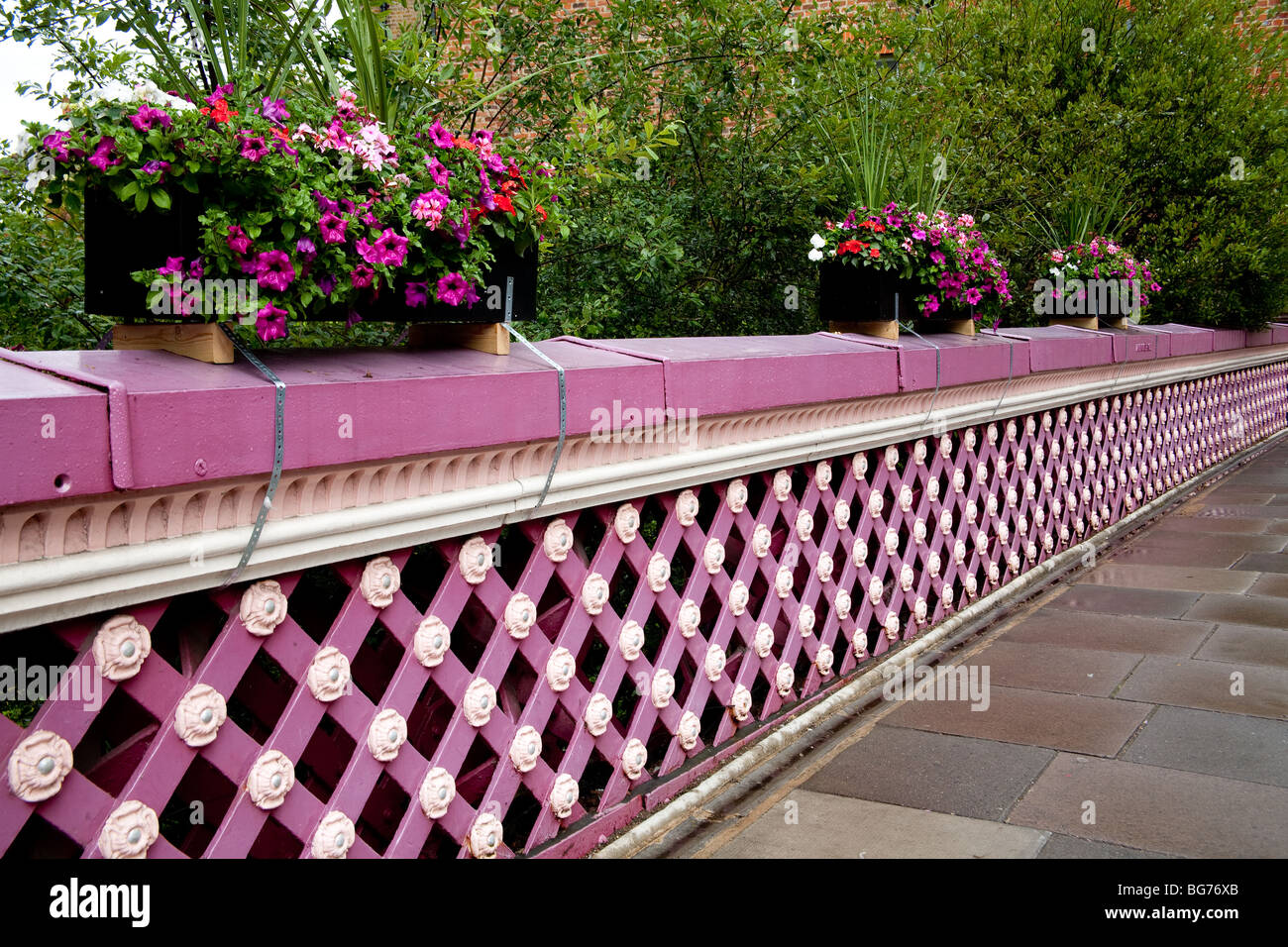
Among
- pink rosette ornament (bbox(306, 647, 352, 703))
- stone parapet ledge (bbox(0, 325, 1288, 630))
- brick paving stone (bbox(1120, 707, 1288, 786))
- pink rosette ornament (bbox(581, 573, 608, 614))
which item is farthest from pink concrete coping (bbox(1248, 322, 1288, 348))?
pink rosette ornament (bbox(306, 647, 352, 703))

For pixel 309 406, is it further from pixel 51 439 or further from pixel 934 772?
pixel 934 772

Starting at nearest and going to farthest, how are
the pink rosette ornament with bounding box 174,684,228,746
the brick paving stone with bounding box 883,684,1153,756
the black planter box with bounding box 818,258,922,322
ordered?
the pink rosette ornament with bounding box 174,684,228,746 < the brick paving stone with bounding box 883,684,1153,756 < the black planter box with bounding box 818,258,922,322

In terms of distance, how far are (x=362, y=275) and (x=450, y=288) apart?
294mm

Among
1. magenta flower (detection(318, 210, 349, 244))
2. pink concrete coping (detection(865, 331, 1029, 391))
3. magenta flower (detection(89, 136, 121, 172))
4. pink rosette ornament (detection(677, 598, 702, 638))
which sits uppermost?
magenta flower (detection(89, 136, 121, 172))

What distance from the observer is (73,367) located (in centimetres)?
203

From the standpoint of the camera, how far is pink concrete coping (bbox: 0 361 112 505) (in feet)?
5.65

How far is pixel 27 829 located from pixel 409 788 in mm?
772

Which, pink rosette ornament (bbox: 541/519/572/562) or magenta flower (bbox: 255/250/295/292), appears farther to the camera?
pink rosette ornament (bbox: 541/519/572/562)

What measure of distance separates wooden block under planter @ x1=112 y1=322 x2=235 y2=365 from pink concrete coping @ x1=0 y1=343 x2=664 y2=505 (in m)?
0.04

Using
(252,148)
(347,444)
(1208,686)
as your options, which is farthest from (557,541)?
(1208,686)

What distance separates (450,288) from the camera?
269 centimetres

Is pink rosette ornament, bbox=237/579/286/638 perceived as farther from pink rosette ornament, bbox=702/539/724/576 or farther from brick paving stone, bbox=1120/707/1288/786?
brick paving stone, bbox=1120/707/1288/786

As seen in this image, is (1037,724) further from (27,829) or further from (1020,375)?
(27,829)

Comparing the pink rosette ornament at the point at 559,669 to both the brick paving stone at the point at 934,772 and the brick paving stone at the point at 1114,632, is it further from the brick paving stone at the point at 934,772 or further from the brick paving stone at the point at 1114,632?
the brick paving stone at the point at 1114,632
